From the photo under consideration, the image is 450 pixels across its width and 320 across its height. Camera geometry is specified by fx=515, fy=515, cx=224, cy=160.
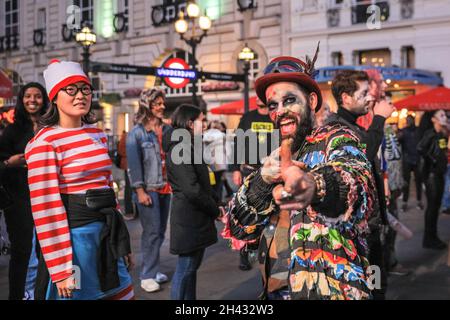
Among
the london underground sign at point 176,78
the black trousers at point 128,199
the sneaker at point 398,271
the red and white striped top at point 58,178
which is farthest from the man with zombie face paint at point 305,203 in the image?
the london underground sign at point 176,78

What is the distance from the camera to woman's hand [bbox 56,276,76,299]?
2.69 m

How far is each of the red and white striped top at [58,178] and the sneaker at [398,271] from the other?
3.68 meters

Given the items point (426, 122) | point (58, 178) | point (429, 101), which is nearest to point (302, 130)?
point (58, 178)

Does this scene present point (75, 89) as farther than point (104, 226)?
Yes

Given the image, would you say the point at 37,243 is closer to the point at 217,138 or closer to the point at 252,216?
the point at 252,216

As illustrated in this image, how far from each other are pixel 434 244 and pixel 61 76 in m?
5.40

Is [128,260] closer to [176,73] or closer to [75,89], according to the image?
[75,89]

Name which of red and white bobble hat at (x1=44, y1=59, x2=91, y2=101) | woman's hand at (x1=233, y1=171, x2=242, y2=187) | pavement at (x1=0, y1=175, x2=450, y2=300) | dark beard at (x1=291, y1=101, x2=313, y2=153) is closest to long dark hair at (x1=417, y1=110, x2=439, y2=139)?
pavement at (x1=0, y1=175, x2=450, y2=300)

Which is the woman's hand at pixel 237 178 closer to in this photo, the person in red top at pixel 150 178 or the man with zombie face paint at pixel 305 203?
the person in red top at pixel 150 178

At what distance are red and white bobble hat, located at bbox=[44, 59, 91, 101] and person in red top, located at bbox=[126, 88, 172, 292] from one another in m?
2.15

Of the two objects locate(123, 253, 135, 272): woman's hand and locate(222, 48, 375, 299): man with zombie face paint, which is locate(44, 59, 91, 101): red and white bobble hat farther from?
locate(222, 48, 375, 299): man with zombie face paint

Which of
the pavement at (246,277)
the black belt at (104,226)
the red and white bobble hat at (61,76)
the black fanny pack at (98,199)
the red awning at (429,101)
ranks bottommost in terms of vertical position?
the pavement at (246,277)

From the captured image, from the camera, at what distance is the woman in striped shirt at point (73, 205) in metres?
2.71

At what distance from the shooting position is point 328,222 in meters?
1.74
